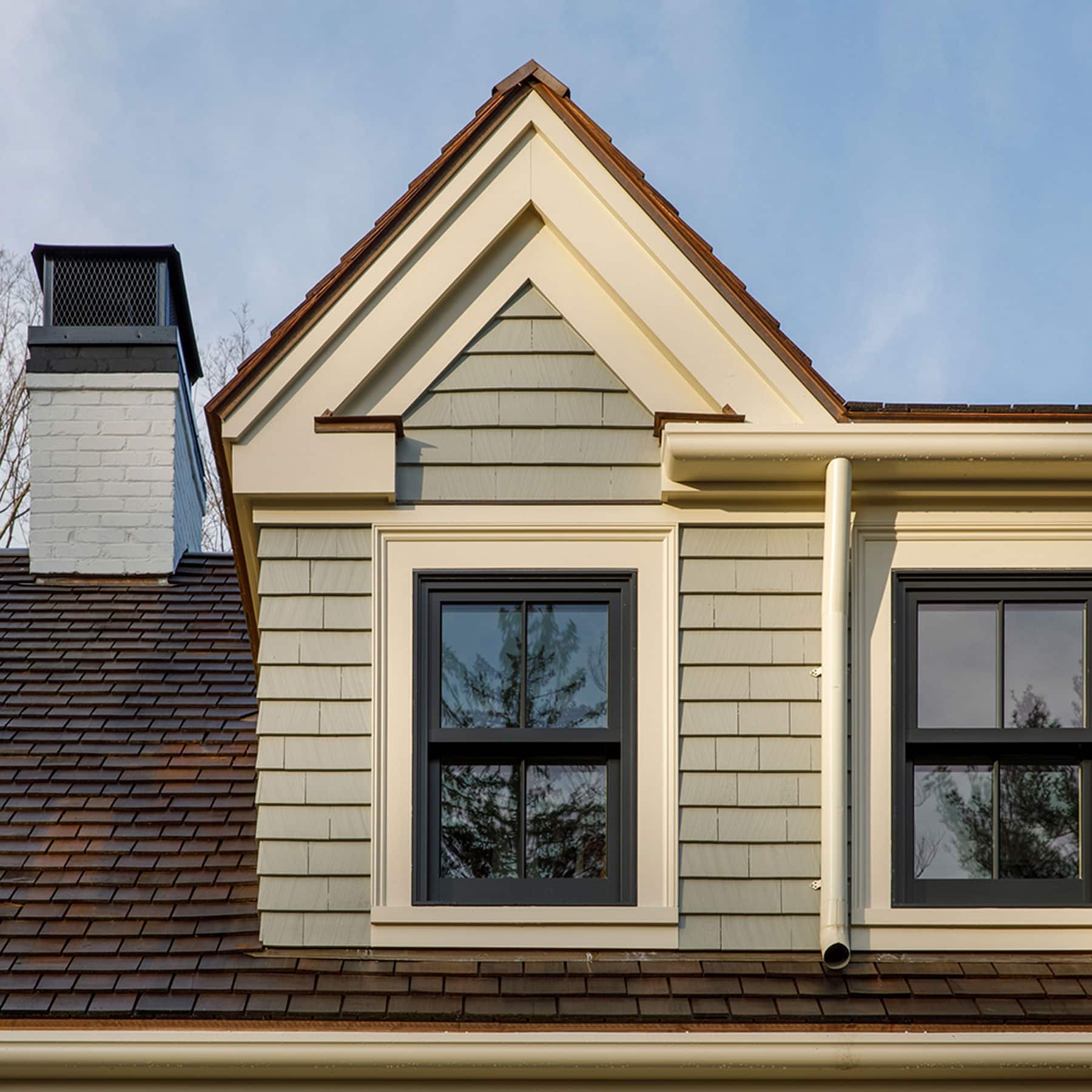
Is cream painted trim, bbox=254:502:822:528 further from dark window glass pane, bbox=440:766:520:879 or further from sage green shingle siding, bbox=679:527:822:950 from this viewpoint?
dark window glass pane, bbox=440:766:520:879

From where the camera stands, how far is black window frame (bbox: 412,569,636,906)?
14.2 feet

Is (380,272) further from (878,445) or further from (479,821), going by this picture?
(479,821)

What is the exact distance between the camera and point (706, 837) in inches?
171

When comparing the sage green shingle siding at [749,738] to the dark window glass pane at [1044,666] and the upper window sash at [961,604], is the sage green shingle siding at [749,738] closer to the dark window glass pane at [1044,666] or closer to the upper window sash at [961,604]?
the upper window sash at [961,604]

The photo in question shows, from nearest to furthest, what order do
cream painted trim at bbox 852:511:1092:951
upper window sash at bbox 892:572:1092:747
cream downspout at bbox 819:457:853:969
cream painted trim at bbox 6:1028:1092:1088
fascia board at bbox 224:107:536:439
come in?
1. cream painted trim at bbox 6:1028:1092:1088
2. cream downspout at bbox 819:457:853:969
3. cream painted trim at bbox 852:511:1092:951
4. upper window sash at bbox 892:572:1092:747
5. fascia board at bbox 224:107:536:439

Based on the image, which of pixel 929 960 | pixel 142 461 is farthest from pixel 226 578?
pixel 929 960

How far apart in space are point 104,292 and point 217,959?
473cm

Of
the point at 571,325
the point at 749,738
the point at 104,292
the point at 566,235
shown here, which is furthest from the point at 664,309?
the point at 104,292

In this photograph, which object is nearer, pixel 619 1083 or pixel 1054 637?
pixel 619 1083

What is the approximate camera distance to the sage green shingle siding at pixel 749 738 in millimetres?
4293

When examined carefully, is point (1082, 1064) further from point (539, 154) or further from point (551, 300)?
point (539, 154)

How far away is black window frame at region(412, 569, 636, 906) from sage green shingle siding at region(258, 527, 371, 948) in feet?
0.64

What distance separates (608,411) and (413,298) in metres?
0.85

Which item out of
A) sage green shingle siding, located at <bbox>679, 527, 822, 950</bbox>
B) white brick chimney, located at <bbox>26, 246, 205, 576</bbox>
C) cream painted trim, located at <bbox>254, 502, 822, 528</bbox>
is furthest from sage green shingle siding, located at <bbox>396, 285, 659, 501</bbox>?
white brick chimney, located at <bbox>26, 246, 205, 576</bbox>
